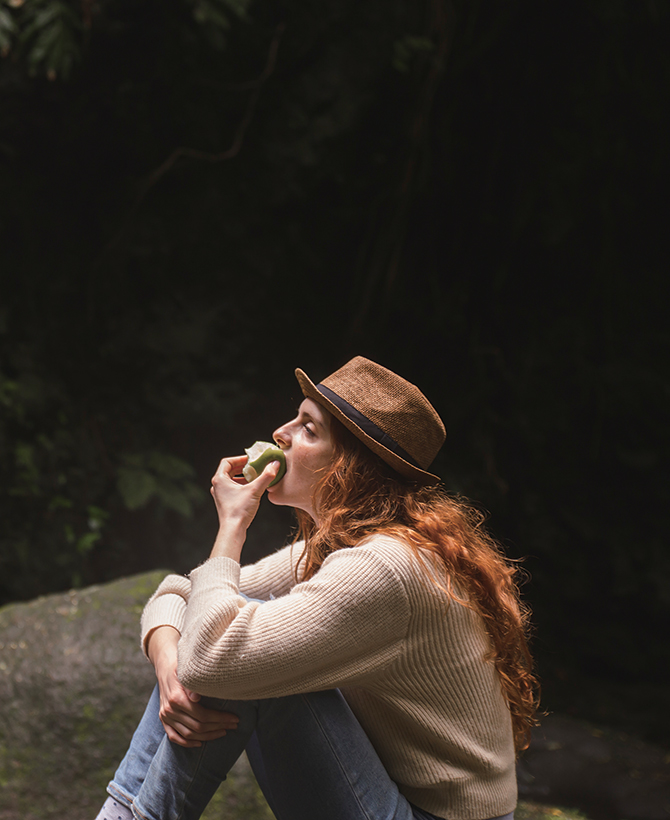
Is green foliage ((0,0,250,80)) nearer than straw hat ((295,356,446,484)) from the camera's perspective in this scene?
No

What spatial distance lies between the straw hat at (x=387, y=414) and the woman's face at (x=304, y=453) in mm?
53

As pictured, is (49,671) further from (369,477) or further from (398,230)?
(398,230)

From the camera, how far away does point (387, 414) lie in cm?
143

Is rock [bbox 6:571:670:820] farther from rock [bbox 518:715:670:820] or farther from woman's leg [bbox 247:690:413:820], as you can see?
woman's leg [bbox 247:690:413:820]

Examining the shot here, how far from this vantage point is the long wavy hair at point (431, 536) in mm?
1326

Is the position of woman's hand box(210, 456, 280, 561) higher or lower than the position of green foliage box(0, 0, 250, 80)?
lower

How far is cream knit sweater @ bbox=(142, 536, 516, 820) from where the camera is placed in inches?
47.3

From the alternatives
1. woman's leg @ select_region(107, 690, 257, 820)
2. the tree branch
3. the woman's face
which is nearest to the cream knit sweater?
woman's leg @ select_region(107, 690, 257, 820)

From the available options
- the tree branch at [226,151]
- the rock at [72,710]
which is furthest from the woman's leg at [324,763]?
the tree branch at [226,151]

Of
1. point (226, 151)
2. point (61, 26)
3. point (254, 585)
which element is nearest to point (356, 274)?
point (226, 151)

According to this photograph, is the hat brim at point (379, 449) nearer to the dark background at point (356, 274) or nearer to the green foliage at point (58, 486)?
the dark background at point (356, 274)

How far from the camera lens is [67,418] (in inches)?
151

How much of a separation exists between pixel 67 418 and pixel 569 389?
2.92 metres

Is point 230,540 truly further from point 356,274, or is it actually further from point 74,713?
point 356,274
